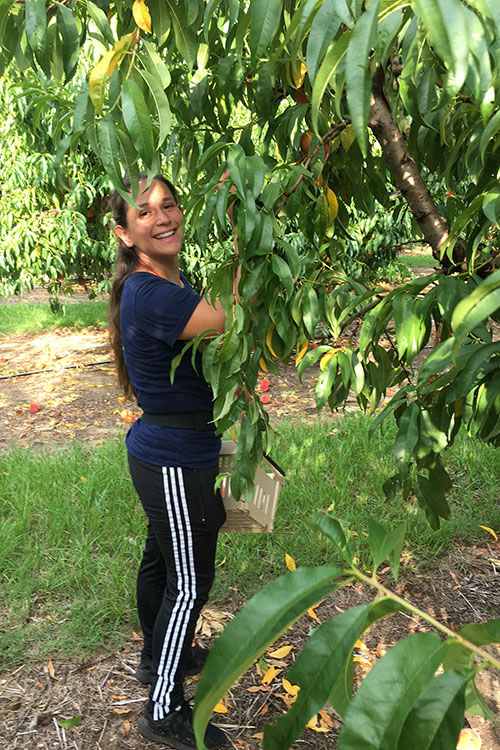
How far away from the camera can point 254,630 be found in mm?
500

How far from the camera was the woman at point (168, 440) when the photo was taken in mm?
1943

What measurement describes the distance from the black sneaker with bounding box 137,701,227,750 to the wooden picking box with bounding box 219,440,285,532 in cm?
60

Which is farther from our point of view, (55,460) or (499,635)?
(55,460)

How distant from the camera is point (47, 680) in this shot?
8.25 ft

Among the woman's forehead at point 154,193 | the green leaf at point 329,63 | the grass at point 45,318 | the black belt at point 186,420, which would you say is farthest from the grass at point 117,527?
the grass at point 45,318

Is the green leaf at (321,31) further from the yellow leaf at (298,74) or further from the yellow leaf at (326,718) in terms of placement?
the yellow leaf at (326,718)

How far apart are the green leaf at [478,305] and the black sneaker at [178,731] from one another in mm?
2005

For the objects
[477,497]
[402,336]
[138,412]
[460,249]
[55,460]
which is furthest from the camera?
[138,412]

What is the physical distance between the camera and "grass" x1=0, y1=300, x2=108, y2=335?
8.32 m

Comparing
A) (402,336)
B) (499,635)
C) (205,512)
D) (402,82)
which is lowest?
(205,512)

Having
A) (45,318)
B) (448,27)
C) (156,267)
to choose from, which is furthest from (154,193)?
(45,318)

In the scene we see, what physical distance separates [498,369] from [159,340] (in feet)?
3.37

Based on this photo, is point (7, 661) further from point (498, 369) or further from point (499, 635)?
point (499, 635)

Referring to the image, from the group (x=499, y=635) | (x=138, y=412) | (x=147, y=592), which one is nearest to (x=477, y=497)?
(x=147, y=592)
